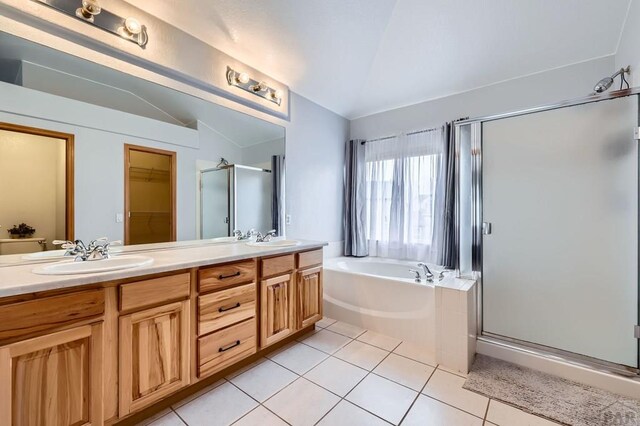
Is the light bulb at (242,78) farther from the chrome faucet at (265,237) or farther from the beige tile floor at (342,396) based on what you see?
the beige tile floor at (342,396)

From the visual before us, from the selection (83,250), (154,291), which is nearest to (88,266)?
(83,250)

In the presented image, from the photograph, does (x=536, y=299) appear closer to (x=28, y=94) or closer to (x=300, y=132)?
(x=300, y=132)

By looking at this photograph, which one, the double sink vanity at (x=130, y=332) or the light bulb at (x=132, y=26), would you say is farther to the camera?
the light bulb at (x=132, y=26)

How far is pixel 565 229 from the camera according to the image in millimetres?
1900

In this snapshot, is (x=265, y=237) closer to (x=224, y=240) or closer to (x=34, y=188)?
(x=224, y=240)

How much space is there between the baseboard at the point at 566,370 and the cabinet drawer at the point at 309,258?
4.68ft

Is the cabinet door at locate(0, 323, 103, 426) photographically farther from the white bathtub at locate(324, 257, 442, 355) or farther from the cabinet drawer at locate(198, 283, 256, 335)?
the white bathtub at locate(324, 257, 442, 355)

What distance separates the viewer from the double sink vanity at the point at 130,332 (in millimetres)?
1004

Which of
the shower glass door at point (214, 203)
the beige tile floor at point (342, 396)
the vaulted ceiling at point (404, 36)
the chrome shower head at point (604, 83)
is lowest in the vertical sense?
the beige tile floor at point (342, 396)

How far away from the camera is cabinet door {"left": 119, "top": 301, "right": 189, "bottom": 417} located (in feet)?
4.11

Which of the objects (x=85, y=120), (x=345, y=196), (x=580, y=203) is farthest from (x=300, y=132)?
(x=580, y=203)

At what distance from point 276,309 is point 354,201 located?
1.98m

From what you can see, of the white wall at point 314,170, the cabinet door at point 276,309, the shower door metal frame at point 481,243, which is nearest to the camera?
the shower door metal frame at point 481,243

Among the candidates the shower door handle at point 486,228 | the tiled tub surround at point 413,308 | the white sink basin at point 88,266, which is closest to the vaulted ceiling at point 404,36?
the shower door handle at point 486,228
